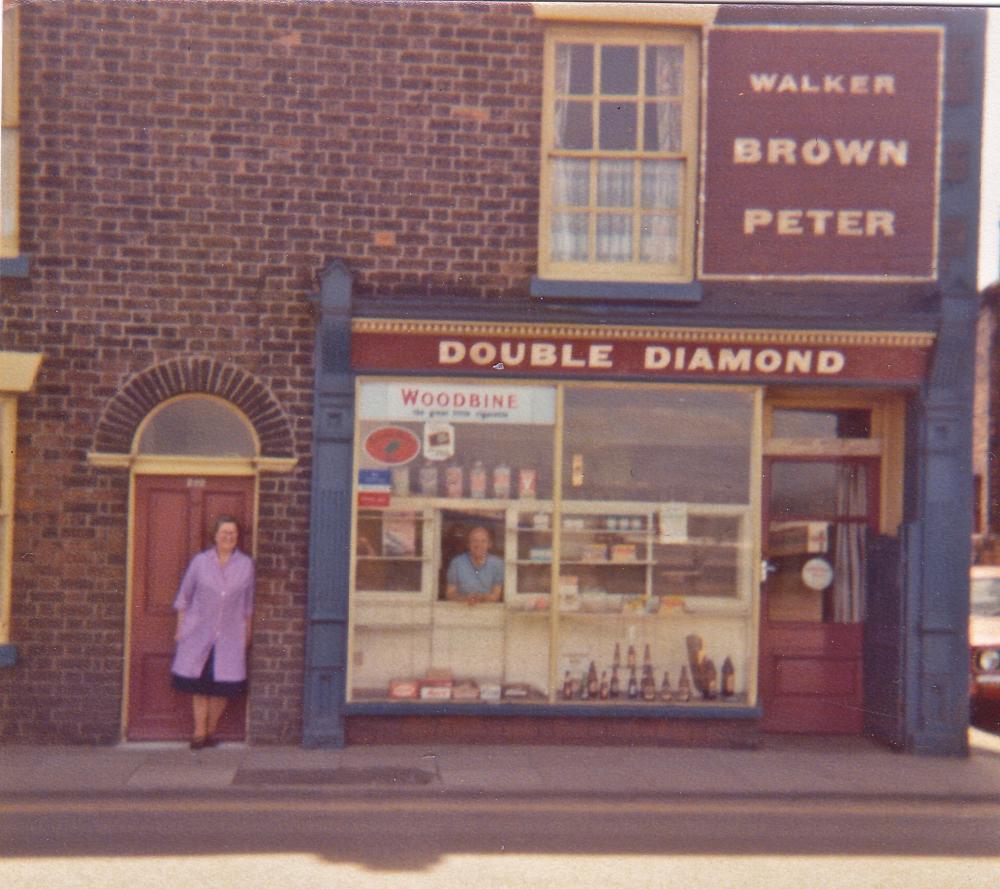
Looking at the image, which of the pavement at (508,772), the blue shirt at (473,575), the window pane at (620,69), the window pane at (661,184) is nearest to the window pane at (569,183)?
the window pane at (661,184)

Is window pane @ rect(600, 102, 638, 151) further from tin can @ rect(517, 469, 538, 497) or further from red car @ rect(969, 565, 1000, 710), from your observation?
red car @ rect(969, 565, 1000, 710)

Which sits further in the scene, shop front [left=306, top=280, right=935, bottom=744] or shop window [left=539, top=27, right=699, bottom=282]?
shop window [left=539, top=27, right=699, bottom=282]

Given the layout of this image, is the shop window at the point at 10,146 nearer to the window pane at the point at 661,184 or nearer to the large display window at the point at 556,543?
the large display window at the point at 556,543

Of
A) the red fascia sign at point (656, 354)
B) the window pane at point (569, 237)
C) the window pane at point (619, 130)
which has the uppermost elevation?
the window pane at point (619, 130)

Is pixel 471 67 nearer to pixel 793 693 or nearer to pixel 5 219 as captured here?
pixel 5 219

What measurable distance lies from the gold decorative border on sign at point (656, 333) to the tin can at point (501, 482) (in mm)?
1125

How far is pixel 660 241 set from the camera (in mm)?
10578

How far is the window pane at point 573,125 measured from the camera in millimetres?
10469

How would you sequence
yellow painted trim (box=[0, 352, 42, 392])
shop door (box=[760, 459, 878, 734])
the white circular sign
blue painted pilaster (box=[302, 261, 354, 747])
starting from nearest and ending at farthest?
yellow painted trim (box=[0, 352, 42, 392]), blue painted pilaster (box=[302, 261, 354, 747]), shop door (box=[760, 459, 878, 734]), the white circular sign

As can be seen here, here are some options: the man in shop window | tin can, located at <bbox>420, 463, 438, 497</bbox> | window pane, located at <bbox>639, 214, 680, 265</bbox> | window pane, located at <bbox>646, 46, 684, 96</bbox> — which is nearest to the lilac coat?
tin can, located at <bbox>420, 463, 438, 497</bbox>

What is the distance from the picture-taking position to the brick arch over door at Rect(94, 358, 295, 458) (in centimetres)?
1009

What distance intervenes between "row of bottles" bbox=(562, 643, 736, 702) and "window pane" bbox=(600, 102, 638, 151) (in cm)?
415

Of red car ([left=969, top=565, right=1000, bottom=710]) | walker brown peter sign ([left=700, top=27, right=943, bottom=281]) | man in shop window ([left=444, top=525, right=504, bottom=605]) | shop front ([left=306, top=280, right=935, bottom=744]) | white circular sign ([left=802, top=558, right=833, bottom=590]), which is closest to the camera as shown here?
shop front ([left=306, top=280, right=935, bottom=744])

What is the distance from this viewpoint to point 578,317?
1017 cm
